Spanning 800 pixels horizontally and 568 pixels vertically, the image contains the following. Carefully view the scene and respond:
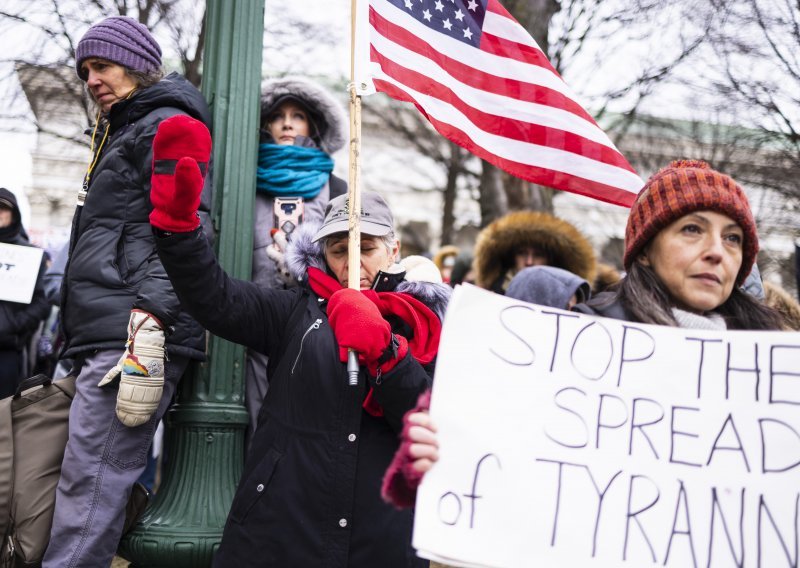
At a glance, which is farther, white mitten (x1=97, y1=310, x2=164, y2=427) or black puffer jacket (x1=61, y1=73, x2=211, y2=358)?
black puffer jacket (x1=61, y1=73, x2=211, y2=358)

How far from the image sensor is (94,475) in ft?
10.9

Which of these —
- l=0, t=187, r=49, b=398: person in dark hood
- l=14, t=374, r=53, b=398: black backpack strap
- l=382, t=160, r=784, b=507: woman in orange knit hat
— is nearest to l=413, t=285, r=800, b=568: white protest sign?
l=382, t=160, r=784, b=507: woman in orange knit hat

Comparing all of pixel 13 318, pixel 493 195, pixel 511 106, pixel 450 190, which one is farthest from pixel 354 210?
pixel 450 190

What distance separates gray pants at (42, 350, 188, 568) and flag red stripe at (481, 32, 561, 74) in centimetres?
210

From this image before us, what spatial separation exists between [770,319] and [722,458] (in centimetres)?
60

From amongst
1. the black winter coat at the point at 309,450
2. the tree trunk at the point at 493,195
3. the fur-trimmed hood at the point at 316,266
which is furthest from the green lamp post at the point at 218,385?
the tree trunk at the point at 493,195

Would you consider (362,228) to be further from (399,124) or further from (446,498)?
(399,124)

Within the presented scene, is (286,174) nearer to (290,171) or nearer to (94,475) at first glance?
(290,171)

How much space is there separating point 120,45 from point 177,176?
4.89 ft

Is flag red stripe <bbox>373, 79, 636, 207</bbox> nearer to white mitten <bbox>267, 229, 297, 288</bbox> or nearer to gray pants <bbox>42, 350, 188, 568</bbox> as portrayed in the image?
white mitten <bbox>267, 229, 297, 288</bbox>

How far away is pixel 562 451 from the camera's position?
A: 85.0 inches

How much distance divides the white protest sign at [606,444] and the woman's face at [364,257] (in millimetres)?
1086

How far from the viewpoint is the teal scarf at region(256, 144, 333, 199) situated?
4.22 meters

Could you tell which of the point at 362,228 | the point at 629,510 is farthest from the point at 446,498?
the point at 362,228
